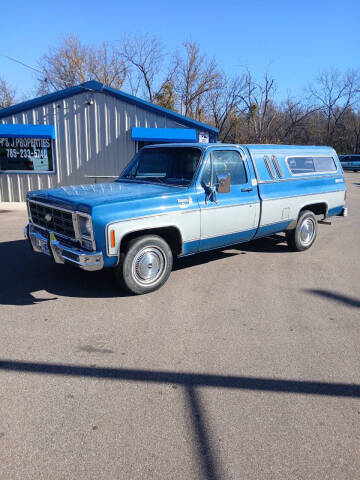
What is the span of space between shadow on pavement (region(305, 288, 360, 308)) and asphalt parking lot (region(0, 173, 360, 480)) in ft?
0.09

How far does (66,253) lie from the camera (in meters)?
4.46

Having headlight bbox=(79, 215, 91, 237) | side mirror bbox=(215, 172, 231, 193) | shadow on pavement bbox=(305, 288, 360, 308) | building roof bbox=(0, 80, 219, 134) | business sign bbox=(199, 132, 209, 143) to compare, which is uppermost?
building roof bbox=(0, 80, 219, 134)

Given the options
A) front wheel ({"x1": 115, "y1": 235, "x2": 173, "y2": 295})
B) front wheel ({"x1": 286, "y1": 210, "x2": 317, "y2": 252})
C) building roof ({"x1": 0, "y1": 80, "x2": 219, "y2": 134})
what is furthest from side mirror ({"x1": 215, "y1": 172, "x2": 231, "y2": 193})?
building roof ({"x1": 0, "y1": 80, "x2": 219, "y2": 134})

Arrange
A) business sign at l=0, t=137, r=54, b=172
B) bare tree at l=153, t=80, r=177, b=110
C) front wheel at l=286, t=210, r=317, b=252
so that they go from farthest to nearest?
bare tree at l=153, t=80, r=177, b=110 → business sign at l=0, t=137, r=54, b=172 → front wheel at l=286, t=210, r=317, b=252

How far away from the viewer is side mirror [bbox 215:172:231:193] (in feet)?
16.9

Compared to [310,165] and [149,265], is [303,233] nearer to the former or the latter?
[310,165]

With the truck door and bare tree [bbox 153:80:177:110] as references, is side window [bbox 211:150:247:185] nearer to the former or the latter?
the truck door

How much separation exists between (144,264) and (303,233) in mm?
3838

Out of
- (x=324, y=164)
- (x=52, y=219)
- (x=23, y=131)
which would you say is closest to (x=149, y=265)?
(x=52, y=219)

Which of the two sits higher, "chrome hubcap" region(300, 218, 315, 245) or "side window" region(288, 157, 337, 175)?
"side window" region(288, 157, 337, 175)

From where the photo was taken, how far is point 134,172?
20.1 feet

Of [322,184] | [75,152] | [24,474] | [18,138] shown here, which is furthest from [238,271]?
[18,138]

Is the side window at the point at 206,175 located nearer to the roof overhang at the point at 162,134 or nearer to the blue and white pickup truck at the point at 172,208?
the blue and white pickup truck at the point at 172,208

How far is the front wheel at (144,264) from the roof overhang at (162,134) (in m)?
9.59
